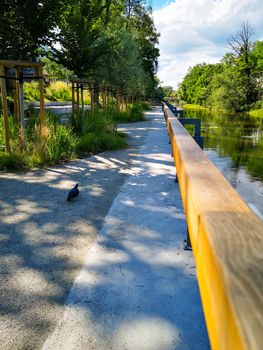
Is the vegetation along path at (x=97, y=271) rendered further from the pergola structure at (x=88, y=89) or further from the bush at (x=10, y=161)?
the pergola structure at (x=88, y=89)

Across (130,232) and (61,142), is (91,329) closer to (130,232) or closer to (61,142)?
(130,232)

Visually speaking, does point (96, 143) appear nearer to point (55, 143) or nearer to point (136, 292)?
point (55, 143)

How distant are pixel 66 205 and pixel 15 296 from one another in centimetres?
184

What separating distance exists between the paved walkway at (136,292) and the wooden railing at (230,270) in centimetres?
106

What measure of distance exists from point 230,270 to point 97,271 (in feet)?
6.37

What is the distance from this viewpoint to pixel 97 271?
98.0 inches

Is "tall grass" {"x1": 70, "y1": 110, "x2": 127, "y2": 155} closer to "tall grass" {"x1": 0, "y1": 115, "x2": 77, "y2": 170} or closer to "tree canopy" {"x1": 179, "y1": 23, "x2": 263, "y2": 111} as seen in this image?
"tall grass" {"x1": 0, "y1": 115, "x2": 77, "y2": 170}

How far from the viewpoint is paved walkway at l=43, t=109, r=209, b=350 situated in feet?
5.91

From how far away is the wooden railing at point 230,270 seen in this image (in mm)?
564

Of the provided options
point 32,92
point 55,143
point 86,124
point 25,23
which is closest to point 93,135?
point 86,124

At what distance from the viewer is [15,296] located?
218 centimetres

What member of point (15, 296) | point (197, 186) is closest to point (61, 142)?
point (15, 296)

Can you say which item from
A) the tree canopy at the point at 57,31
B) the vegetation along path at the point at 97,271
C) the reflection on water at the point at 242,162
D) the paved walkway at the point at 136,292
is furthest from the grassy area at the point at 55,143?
the reflection on water at the point at 242,162

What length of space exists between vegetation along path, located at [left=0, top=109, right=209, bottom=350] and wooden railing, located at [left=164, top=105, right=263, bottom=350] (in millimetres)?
1069
